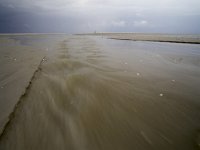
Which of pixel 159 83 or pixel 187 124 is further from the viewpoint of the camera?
pixel 159 83

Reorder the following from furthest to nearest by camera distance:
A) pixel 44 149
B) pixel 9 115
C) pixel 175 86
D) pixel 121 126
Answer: pixel 175 86, pixel 9 115, pixel 121 126, pixel 44 149

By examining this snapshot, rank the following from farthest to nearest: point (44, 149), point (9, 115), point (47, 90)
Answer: point (47, 90) → point (9, 115) → point (44, 149)

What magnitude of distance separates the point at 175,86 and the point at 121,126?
3.44 meters

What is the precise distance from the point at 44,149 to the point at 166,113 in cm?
301

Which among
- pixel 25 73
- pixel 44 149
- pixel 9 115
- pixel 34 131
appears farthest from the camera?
pixel 25 73

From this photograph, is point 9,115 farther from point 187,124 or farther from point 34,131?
point 187,124

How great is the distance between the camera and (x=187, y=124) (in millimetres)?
3471

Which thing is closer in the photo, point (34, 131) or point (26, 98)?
point (34, 131)

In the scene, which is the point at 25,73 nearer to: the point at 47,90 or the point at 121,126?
the point at 47,90

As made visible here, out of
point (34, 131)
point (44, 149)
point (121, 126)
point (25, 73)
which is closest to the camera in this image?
point (44, 149)

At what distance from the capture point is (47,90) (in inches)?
207

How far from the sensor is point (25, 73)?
292 inches

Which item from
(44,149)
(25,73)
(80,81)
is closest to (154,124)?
(44,149)

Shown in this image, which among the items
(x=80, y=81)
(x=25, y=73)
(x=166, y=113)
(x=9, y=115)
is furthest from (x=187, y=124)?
(x=25, y=73)
